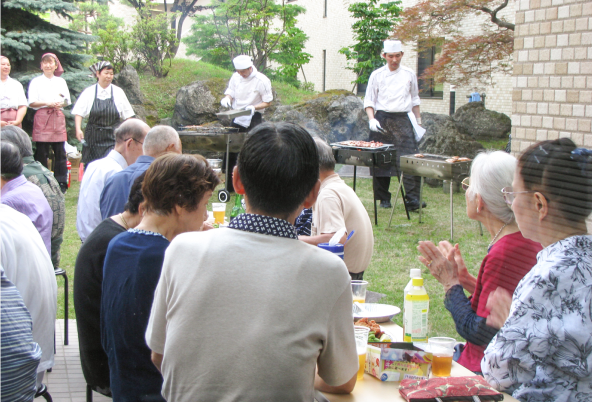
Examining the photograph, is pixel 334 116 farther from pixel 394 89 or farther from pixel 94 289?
pixel 94 289

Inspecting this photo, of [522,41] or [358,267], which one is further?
[358,267]

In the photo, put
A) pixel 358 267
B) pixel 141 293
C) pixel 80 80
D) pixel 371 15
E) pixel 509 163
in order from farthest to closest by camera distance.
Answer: pixel 80 80
pixel 371 15
pixel 358 267
pixel 509 163
pixel 141 293

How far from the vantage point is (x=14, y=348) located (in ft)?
5.05

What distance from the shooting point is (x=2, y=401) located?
1541 millimetres

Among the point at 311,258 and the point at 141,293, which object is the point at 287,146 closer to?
the point at 311,258

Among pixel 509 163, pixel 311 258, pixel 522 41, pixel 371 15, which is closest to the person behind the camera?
pixel 311 258

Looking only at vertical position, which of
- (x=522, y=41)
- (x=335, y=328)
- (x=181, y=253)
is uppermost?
(x=522, y=41)

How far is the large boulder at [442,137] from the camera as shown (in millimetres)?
6368

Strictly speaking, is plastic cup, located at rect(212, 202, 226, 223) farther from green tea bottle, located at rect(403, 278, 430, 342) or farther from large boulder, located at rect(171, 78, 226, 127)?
large boulder, located at rect(171, 78, 226, 127)

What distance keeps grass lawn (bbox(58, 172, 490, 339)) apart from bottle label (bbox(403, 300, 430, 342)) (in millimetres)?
1600

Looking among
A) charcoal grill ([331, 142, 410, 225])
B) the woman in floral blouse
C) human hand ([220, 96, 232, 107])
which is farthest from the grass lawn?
human hand ([220, 96, 232, 107])

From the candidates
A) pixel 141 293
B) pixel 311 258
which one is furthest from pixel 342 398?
pixel 141 293

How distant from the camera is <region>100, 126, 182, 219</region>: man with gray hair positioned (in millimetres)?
3055

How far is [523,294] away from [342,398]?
525 mm
